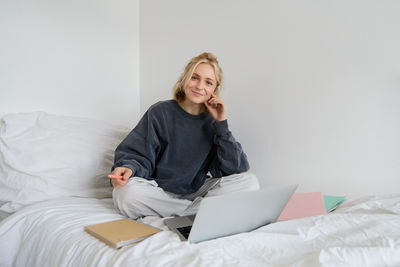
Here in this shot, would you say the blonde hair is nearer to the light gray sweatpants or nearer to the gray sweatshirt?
the gray sweatshirt

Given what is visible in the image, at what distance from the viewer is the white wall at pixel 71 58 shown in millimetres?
1493

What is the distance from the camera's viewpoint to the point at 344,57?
125cm

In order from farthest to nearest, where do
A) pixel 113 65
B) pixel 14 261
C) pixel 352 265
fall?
pixel 113 65 < pixel 14 261 < pixel 352 265

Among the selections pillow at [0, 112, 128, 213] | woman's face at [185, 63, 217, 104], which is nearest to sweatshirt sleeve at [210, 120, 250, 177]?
woman's face at [185, 63, 217, 104]

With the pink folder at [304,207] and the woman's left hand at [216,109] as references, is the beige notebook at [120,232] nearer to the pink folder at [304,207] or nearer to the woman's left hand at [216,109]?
the pink folder at [304,207]

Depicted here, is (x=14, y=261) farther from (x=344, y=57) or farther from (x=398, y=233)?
(x=344, y=57)

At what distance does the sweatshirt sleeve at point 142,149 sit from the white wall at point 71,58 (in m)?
0.61

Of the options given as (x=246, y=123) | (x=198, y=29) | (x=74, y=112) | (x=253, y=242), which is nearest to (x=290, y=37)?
(x=246, y=123)

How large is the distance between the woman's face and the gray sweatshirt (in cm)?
8

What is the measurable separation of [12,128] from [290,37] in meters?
1.19

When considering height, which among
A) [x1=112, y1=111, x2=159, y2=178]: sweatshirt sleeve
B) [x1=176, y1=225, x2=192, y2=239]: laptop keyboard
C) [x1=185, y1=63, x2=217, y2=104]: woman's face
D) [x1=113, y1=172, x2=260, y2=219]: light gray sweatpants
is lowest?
[x1=113, y1=172, x2=260, y2=219]: light gray sweatpants

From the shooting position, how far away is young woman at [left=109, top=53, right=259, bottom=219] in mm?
1243

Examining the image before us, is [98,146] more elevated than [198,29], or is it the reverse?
→ [198,29]

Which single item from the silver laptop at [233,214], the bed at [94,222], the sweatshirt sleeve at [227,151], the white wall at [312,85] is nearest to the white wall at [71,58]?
the bed at [94,222]
